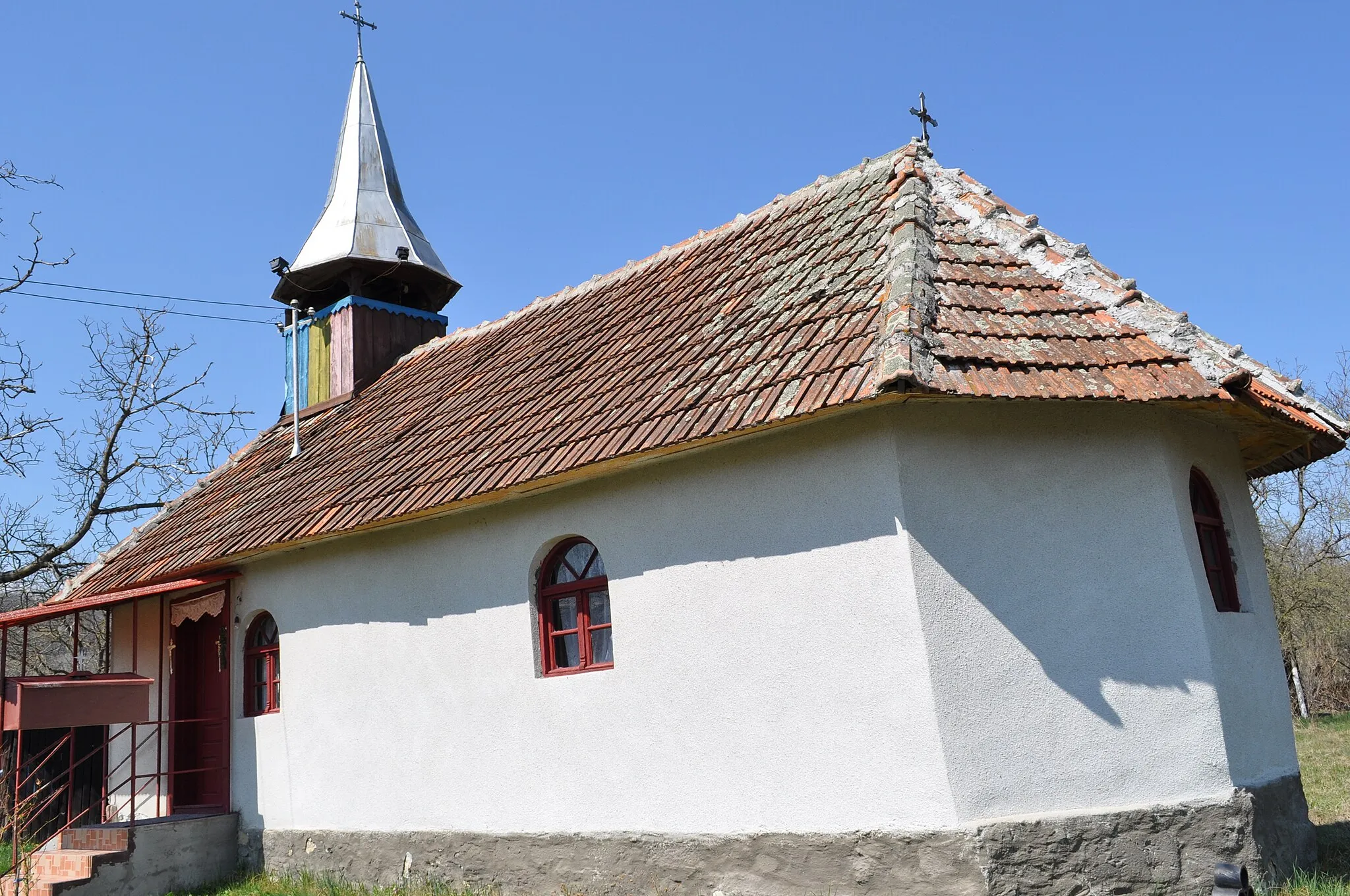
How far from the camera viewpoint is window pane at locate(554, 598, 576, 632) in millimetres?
9094

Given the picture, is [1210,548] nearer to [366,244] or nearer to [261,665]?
[261,665]

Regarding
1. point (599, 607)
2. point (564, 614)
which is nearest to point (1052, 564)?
point (599, 607)

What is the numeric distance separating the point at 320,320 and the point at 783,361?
10.3 meters

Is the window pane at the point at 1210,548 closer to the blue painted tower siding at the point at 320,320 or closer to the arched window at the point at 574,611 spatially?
the arched window at the point at 574,611

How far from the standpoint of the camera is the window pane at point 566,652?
357 inches

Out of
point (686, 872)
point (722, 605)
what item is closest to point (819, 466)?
point (722, 605)

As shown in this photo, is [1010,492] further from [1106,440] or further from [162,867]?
[162,867]

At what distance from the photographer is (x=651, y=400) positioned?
852 cm

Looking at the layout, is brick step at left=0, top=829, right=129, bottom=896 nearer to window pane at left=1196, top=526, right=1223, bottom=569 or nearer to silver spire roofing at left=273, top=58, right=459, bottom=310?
silver spire roofing at left=273, top=58, right=459, bottom=310

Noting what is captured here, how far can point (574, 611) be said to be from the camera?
29.8 feet

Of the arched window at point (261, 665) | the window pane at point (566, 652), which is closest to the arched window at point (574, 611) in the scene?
the window pane at point (566, 652)

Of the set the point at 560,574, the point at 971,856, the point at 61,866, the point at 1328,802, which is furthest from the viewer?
the point at 1328,802

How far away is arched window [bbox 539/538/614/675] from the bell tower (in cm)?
708

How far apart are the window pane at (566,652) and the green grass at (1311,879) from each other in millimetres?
1724
